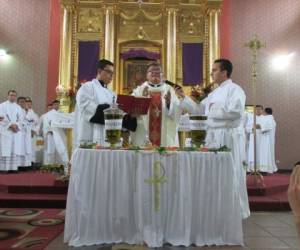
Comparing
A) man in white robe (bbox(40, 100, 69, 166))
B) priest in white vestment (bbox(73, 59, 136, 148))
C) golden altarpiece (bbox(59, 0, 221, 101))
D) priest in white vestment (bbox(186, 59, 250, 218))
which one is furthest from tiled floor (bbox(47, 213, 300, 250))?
golden altarpiece (bbox(59, 0, 221, 101))

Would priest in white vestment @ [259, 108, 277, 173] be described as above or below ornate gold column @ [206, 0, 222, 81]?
below

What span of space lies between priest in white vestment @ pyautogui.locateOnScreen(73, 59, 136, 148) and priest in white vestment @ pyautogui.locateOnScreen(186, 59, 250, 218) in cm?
103

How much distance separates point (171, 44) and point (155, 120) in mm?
6161

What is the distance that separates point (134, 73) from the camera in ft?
36.4

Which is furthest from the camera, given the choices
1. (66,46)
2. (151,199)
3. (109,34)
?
(109,34)

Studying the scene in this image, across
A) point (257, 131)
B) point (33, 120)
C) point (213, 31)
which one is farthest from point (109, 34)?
point (257, 131)

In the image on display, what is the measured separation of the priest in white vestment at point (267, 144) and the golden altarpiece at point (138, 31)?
6.90ft

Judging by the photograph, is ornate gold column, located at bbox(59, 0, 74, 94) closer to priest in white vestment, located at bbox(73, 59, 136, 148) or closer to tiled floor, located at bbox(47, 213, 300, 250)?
priest in white vestment, located at bbox(73, 59, 136, 148)

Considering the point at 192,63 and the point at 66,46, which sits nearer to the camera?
the point at 66,46

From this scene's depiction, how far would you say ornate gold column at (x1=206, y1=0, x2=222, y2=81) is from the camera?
10.9m

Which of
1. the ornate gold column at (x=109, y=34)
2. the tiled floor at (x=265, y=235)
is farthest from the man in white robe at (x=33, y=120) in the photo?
the tiled floor at (x=265, y=235)

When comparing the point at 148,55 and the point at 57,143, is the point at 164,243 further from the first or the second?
the point at 148,55

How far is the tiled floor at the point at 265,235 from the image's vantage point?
12.2 ft

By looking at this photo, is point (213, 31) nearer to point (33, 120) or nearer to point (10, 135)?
point (33, 120)
